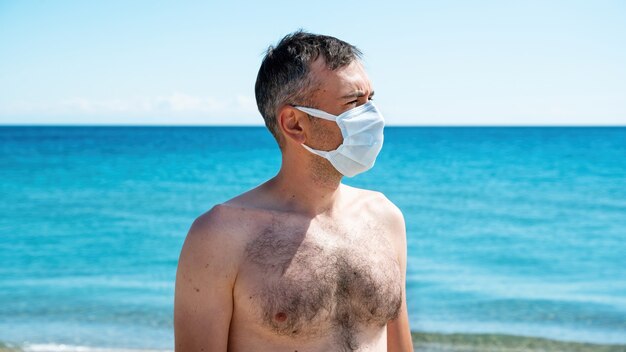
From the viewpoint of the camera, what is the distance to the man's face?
8.39 ft

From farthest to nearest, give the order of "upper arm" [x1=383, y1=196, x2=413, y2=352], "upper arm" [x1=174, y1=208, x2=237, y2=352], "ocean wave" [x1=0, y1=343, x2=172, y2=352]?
"ocean wave" [x1=0, y1=343, x2=172, y2=352], "upper arm" [x1=383, y1=196, x2=413, y2=352], "upper arm" [x1=174, y1=208, x2=237, y2=352]

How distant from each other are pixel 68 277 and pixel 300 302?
1012 centimetres

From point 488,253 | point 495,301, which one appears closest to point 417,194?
point 488,253

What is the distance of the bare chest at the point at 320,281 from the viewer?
241 centimetres

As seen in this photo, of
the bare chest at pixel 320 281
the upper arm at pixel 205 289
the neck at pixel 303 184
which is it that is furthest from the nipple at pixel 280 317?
the neck at pixel 303 184

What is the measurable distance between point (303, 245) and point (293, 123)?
1.36 ft

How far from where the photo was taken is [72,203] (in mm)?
21297

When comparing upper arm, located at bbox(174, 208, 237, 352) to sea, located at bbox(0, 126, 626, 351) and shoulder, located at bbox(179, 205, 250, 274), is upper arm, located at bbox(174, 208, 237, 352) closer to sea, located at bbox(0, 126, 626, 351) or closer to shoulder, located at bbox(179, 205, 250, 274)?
shoulder, located at bbox(179, 205, 250, 274)

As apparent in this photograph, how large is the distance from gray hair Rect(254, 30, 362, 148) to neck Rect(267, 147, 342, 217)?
0.44 ft

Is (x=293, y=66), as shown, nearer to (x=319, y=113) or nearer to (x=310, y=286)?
(x=319, y=113)

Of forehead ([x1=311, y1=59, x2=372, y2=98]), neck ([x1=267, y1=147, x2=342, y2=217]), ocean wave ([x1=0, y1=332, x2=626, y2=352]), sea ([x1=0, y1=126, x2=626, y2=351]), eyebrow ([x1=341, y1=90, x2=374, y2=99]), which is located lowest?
sea ([x1=0, y1=126, x2=626, y2=351])

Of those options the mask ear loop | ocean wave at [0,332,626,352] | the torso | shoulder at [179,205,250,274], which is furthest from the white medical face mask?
ocean wave at [0,332,626,352]

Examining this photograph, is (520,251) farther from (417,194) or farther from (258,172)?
(258,172)

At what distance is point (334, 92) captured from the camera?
8.43ft
